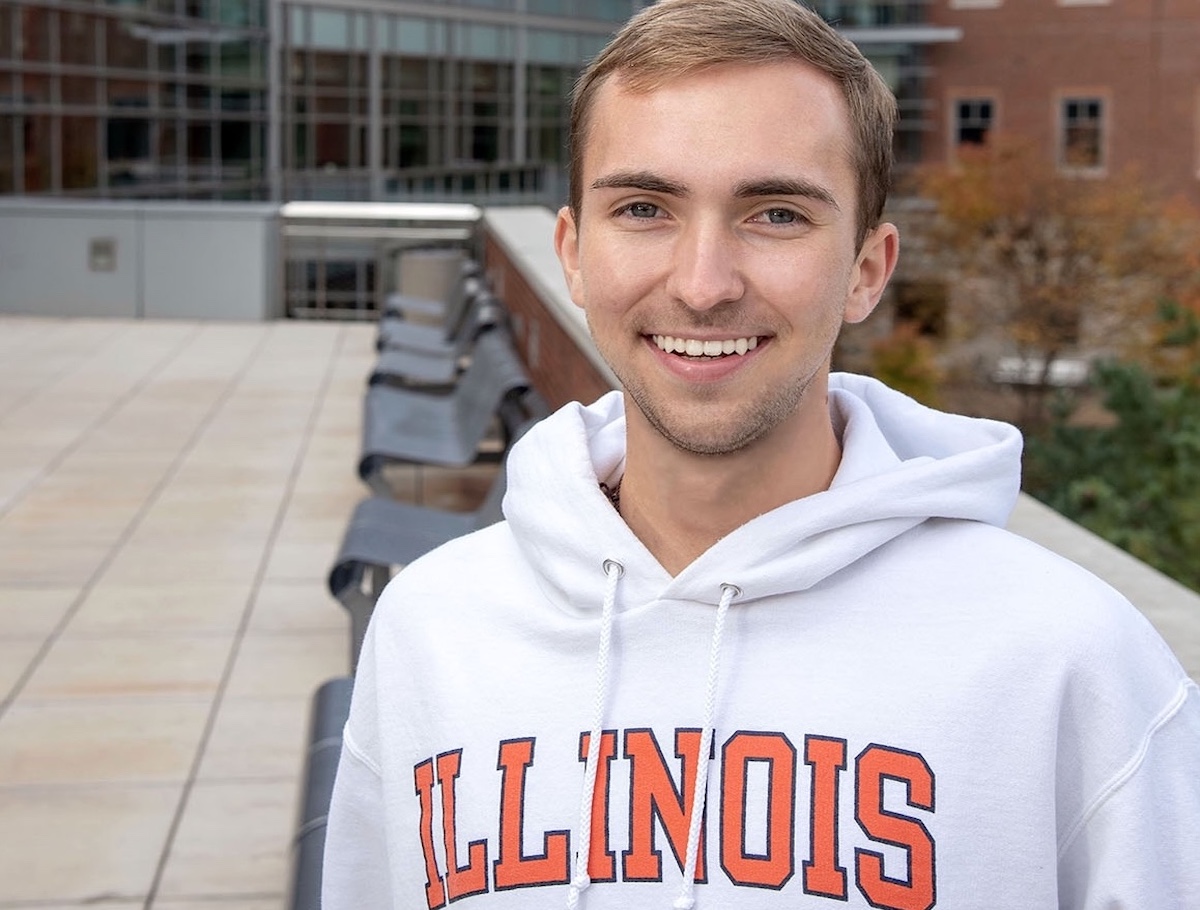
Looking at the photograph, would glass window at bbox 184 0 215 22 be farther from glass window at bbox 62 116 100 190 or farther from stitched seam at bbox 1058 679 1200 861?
stitched seam at bbox 1058 679 1200 861

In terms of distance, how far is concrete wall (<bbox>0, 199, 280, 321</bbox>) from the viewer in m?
16.7

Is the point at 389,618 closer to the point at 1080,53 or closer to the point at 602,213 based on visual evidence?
the point at 602,213

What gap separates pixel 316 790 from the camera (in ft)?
12.0

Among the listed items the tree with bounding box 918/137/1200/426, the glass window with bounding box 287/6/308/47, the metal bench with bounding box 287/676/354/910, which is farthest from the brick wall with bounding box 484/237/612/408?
the tree with bounding box 918/137/1200/426

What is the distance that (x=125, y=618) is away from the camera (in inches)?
285

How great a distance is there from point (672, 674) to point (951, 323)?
45.7m

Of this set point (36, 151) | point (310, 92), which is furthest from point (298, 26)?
point (36, 151)

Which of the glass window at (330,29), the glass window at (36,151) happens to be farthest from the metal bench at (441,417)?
the glass window at (330,29)

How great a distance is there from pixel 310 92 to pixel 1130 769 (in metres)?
43.0

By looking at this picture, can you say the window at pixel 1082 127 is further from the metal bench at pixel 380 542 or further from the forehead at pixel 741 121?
the forehead at pixel 741 121

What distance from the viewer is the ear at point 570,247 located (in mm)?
2037

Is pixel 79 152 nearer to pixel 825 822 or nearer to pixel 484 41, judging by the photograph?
pixel 484 41

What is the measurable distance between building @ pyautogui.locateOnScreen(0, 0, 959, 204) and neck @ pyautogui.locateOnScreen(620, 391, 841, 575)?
2658 cm

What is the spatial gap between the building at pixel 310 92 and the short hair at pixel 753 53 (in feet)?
87.4
